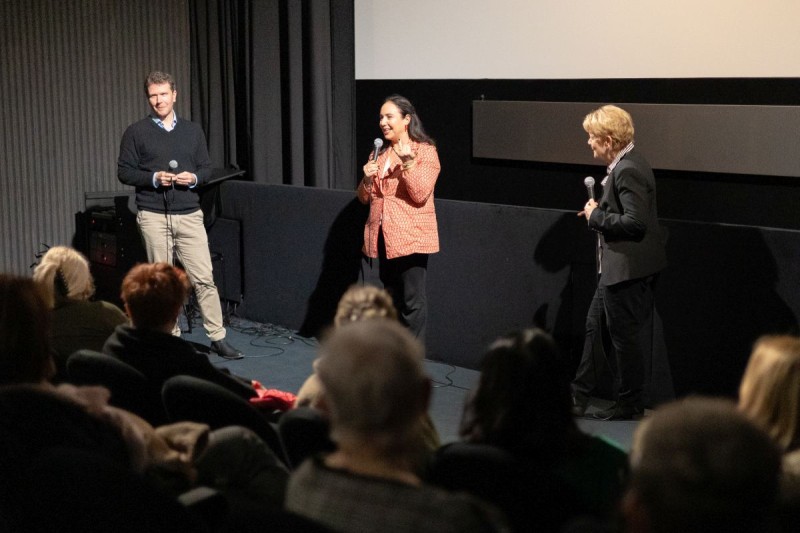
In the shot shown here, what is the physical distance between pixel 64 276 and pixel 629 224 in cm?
223

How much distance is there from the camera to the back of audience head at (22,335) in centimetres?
242

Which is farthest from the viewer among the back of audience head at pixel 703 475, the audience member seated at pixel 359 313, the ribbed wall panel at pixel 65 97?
the ribbed wall panel at pixel 65 97

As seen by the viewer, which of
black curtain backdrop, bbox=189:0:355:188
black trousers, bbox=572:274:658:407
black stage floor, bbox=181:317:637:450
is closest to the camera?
black trousers, bbox=572:274:658:407

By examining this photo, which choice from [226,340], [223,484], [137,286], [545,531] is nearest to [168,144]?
[226,340]

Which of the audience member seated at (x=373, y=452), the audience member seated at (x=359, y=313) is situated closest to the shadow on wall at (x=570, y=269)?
the audience member seated at (x=359, y=313)

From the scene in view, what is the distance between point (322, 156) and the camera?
22.2 ft

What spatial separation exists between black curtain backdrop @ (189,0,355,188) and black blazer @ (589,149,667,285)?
2.79 metres

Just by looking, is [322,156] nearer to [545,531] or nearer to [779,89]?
[779,89]

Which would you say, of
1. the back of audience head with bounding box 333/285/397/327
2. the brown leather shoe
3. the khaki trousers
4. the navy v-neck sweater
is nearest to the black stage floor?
the brown leather shoe

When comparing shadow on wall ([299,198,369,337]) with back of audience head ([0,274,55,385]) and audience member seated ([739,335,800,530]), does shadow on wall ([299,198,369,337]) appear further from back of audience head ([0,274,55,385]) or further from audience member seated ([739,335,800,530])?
audience member seated ([739,335,800,530])

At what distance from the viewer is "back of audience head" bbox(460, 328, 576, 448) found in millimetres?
2158

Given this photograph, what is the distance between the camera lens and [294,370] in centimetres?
542

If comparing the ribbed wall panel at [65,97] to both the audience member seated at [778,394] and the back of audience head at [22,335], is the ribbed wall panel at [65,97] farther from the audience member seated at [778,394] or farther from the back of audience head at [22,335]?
the audience member seated at [778,394]

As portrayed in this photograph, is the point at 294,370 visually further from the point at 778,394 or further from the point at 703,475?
the point at 703,475
